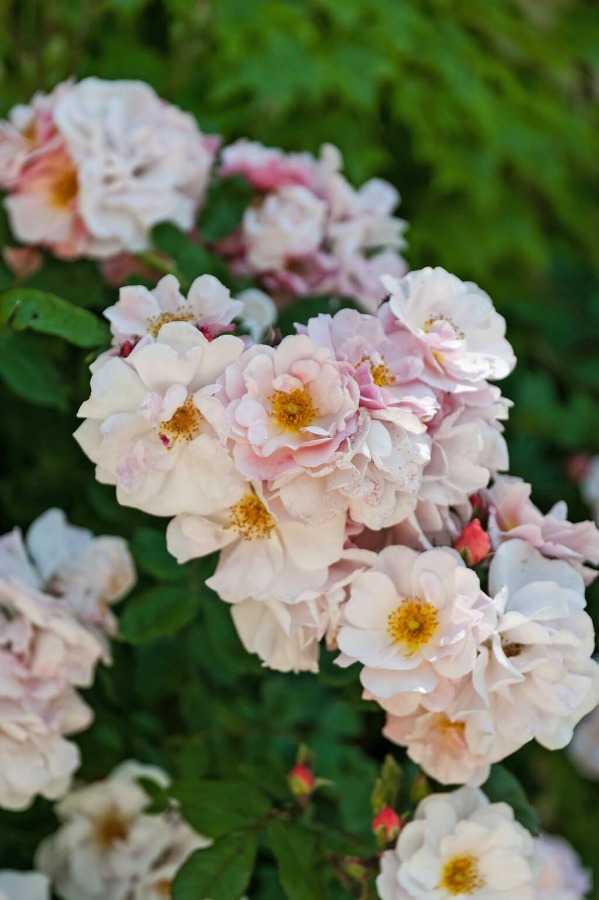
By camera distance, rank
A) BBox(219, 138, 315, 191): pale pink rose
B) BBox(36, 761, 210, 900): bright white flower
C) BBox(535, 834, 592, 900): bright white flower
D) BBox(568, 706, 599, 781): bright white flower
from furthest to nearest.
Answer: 1. BBox(568, 706, 599, 781): bright white flower
2. BBox(535, 834, 592, 900): bright white flower
3. BBox(219, 138, 315, 191): pale pink rose
4. BBox(36, 761, 210, 900): bright white flower

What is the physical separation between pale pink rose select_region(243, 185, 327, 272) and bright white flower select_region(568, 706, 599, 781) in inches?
42.5

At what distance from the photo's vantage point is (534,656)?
2.62 ft

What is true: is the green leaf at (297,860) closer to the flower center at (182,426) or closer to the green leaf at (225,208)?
the flower center at (182,426)

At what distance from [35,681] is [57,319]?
0.31 m

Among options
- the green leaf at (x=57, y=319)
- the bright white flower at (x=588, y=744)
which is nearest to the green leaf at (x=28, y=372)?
the green leaf at (x=57, y=319)

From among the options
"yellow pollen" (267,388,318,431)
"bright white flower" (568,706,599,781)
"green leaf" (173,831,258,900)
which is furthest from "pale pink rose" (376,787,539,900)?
"bright white flower" (568,706,599,781)

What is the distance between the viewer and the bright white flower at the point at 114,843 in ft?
3.72

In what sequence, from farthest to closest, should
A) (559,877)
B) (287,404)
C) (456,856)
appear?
(559,877), (456,856), (287,404)

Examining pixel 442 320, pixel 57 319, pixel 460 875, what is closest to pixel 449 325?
pixel 442 320

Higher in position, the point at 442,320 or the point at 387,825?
the point at 442,320

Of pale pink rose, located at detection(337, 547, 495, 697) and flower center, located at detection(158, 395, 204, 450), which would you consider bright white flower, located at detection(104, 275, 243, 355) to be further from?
pale pink rose, located at detection(337, 547, 495, 697)

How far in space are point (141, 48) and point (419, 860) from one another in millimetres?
1396

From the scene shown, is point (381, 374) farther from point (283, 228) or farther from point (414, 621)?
point (283, 228)

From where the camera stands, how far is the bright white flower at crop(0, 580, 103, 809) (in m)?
0.94
